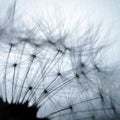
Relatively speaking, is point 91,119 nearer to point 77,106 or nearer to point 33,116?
point 77,106

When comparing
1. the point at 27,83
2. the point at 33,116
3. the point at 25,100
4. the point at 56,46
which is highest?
the point at 56,46

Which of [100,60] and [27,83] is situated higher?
[100,60]

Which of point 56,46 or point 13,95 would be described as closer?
point 13,95

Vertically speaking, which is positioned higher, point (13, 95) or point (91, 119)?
point (13, 95)

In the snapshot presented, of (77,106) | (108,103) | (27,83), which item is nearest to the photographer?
(27,83)

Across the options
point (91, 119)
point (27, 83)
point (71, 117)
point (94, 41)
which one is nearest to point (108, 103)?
point (91, 119)

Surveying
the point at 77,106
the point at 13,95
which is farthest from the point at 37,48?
the point at 77,106

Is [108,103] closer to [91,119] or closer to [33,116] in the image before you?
[91,119]

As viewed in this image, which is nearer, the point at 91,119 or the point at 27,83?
the point at 27,83

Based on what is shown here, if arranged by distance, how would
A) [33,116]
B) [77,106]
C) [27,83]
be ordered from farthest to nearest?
[77,106] → [27,83] → [33,116]
